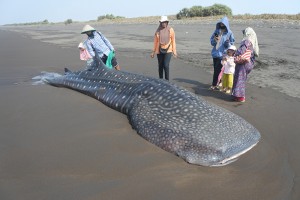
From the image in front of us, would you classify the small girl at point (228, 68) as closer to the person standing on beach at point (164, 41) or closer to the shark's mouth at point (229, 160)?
the person standing on beach at point (164, 41)

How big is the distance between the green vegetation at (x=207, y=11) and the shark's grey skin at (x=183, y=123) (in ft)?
170

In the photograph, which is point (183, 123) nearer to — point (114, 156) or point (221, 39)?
Result: point (114, 156)

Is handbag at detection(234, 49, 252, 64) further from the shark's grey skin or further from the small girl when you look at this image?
the shark's grey skin

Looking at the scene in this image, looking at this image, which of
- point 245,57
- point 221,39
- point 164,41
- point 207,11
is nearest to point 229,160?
point 245,57

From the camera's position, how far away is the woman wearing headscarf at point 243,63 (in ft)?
25.9

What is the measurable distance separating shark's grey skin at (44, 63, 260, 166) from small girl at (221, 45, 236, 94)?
106 inches

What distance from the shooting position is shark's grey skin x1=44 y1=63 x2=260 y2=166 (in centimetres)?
477

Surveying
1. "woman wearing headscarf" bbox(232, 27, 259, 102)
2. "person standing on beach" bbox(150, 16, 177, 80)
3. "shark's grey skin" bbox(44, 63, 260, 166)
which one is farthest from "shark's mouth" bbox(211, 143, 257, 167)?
"person standing on beach" bbox(150, 16, 177, 80)

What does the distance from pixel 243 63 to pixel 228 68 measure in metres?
0.63

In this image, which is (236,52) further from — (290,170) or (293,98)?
(290,170)

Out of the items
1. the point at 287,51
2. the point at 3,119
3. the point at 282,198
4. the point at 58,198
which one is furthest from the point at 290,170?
the point at 287,51

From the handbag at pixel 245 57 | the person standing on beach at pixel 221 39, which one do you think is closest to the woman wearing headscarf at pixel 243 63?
the handbag at pixel 245 57

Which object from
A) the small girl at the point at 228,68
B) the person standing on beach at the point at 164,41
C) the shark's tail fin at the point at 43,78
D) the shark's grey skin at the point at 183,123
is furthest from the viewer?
the shark's tail fin at the point at 43,78

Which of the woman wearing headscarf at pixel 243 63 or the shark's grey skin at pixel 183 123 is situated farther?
the woman wearing headscarf at pixel 243 63
